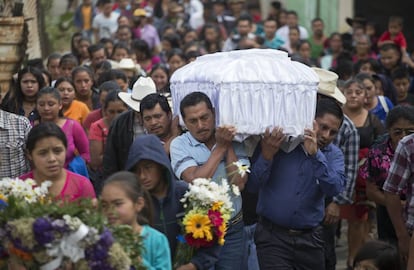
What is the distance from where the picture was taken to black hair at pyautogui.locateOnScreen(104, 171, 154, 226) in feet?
22.0

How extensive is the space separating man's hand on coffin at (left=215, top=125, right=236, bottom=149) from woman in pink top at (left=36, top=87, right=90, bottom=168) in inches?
97.9

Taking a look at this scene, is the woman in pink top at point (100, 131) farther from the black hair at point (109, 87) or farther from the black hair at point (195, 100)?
the black hair at point (195, 100)

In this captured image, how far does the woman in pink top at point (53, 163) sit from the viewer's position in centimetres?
764

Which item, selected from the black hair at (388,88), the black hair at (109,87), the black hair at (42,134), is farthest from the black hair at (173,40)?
the black hair at (42,134)

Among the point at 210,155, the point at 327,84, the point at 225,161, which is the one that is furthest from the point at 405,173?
the point at 327,84

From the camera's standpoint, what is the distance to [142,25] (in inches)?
842

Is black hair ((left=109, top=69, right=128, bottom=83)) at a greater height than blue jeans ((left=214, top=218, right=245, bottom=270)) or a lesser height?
greater

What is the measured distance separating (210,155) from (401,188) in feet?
5.10

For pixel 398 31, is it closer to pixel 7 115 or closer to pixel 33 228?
pixel 7 115

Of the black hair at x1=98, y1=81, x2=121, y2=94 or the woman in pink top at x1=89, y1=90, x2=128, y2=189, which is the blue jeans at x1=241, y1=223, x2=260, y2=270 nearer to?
the woman in pink top at x1=89, y1=90, x2=128, y2=189

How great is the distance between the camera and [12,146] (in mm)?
9469

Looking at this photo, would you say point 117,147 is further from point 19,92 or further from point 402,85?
point 402,85

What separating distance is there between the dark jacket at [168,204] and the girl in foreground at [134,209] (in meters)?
0.53

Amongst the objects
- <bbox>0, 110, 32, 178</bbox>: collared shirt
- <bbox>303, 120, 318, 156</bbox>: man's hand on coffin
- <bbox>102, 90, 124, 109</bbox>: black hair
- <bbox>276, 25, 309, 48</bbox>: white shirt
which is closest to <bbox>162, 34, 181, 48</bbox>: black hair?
<bbox>276, 25, 309, 48</bbox>: white shirt
